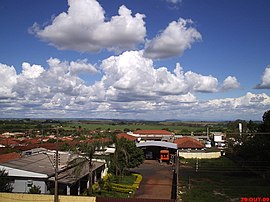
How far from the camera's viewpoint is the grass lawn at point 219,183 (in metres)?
26.9

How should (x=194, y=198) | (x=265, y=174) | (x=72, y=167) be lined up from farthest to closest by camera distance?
(x=265, y=174) < (x=72, y=167) < (x=194, y=198)

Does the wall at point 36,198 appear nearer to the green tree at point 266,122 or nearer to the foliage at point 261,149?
the foliage at point 261,149

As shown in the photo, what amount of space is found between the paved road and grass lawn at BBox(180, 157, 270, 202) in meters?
1.59

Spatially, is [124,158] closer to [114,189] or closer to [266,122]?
[114,189]

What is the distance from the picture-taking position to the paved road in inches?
1121

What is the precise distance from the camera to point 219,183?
3384cm

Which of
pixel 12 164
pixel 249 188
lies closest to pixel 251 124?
pixel 249 188

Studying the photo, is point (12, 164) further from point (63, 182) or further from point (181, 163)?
point (181, 163)

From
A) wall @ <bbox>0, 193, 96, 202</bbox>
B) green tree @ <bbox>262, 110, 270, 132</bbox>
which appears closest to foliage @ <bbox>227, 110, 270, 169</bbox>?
green tree @ <bbox>262, 110, 270, 132</bbox>

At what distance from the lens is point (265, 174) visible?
115ft

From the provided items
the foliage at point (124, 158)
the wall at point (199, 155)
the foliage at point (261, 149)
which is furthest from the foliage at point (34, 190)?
the wall at point (199, 155)

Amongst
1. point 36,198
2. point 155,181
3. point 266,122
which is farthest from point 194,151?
point 36,198

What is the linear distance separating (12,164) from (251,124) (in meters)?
42.0

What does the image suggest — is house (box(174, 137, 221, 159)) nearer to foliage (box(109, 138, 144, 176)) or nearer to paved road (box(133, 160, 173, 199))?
paved road (box(133, 160, 173, 199))
